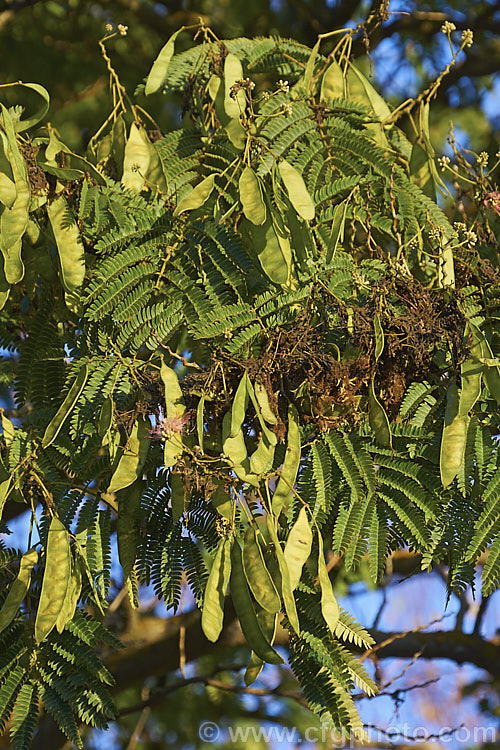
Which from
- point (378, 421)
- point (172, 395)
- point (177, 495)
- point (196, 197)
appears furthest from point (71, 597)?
point (196, 197)

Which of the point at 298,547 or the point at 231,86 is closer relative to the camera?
the point at 298,547

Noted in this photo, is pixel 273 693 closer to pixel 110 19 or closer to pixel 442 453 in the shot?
pixel 442 453

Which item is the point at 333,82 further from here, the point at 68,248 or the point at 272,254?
the point at 68,248

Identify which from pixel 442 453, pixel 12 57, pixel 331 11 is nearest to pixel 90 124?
pixel 12 57

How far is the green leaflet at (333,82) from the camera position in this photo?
5.65ft

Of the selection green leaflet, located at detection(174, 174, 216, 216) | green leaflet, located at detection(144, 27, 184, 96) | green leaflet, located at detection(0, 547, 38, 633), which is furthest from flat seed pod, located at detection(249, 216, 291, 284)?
green leaflet, located at detection(0, 547, 38, 633)

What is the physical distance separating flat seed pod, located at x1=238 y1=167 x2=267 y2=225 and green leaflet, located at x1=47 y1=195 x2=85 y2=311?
12.3 inches

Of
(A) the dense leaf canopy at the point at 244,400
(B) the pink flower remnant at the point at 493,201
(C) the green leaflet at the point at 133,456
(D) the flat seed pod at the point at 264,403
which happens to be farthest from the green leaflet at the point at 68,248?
(B) the pink flower remnant at the point at 493,201

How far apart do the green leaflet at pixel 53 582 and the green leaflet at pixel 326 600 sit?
41cm

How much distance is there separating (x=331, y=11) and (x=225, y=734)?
3.12 metres

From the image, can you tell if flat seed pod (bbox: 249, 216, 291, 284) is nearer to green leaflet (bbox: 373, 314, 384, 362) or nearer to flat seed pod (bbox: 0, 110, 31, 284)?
green leaflet (bbox: 373, 314, 384, 362)

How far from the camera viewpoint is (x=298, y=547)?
1.36 meters

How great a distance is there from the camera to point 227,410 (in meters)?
1.46

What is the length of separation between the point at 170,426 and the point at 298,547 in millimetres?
282
